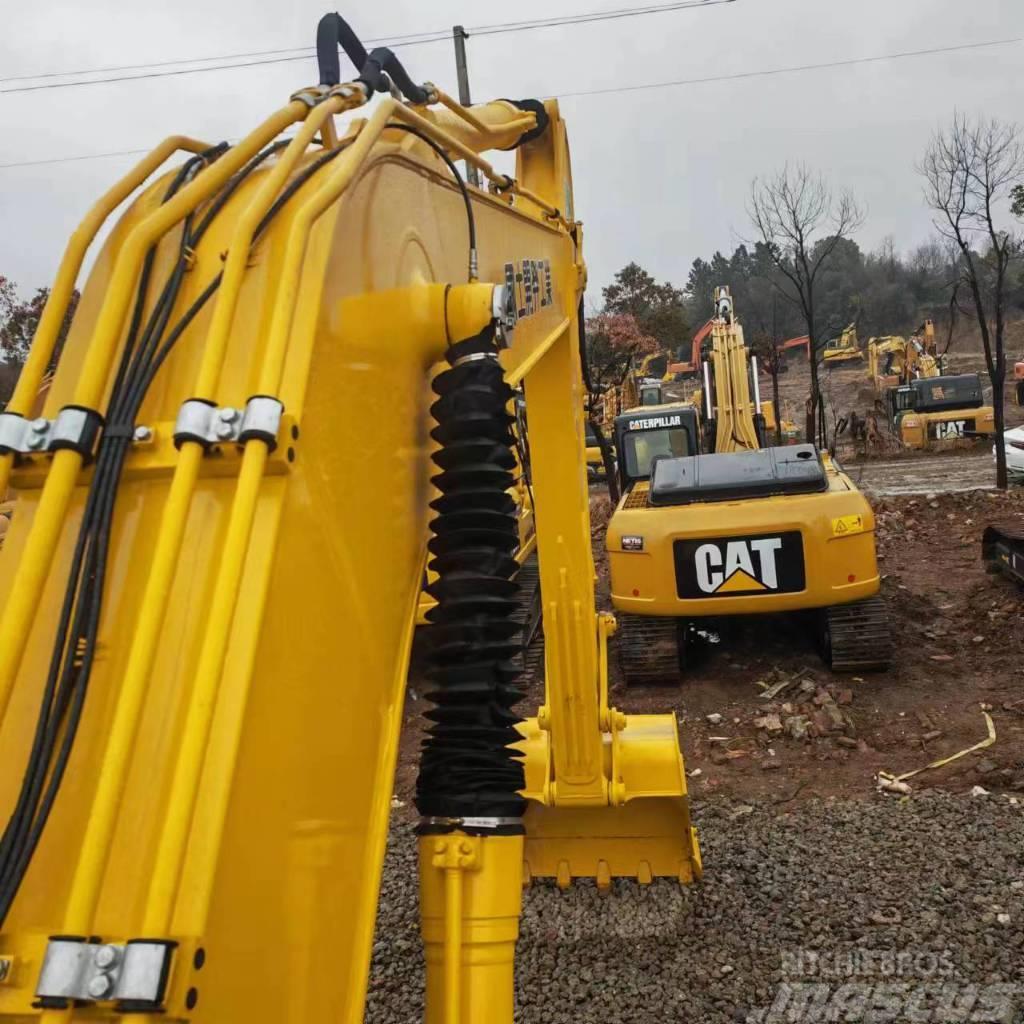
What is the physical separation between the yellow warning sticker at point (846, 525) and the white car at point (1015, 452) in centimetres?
1023

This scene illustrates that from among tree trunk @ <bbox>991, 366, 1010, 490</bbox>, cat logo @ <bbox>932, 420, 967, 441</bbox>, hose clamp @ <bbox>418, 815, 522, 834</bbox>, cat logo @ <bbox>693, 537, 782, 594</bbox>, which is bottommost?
hose clamp @ <bbox>418, 815, 522, 834</bbox>

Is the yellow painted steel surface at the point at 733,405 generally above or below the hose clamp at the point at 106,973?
above

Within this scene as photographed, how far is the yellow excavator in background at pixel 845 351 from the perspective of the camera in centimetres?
4378

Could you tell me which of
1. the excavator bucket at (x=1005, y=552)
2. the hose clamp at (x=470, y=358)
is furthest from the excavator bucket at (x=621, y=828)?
the excavator bucket at (x=1005, y=552)

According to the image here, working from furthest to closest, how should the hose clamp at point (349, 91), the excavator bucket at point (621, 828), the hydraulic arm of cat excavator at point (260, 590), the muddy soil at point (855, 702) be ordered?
the muddy soil at point (855, 702)
the excavator bucket at point (621, 828)
the hose clamp at point (349, 91)
the hydraulic arm of cat excavator at point (260, 590)

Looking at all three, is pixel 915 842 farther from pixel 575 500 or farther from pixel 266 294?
pixel 266 294

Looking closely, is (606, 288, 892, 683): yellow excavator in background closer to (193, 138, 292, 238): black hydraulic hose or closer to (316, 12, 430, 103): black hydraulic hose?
(316, 12, 430, 103): black hydraulic hose

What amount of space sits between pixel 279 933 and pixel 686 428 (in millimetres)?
9726

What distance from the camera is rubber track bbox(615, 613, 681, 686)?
658 cm

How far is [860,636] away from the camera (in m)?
6.36

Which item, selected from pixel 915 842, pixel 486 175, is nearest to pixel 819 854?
pixel 915 842

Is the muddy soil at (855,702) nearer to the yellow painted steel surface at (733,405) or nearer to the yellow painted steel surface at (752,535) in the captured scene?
the yellow painted steel surface at (752,535)

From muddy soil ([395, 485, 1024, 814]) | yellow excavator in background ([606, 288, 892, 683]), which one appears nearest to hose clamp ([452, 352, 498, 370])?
muddy soil ([395, 485, 1024, 814])

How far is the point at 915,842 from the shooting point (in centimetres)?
408
